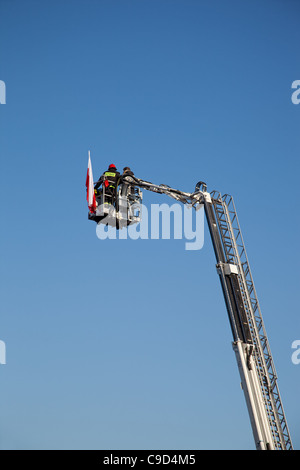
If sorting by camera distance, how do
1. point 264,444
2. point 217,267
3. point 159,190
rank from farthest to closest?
point 159,190
point 217,267
point 264,444

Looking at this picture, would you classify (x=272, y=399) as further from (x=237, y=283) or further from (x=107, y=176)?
(x=107, y=176)

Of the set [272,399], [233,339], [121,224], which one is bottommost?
[272,399]

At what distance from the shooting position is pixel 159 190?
95.3ft

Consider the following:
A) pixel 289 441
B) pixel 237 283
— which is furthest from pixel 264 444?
pixel 237 283

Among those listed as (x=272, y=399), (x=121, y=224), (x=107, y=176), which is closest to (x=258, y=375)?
(x=272, y=399)

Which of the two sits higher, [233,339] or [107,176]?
[107,176]
